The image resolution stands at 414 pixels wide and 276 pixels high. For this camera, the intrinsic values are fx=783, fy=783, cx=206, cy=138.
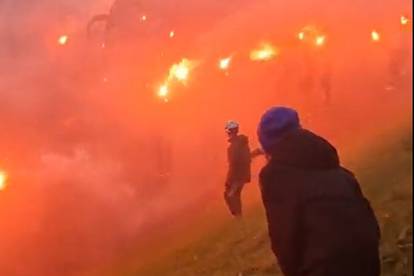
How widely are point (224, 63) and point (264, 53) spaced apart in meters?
0.95

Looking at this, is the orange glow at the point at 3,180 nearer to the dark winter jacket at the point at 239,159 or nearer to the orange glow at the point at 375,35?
the dark winter jacket at the point at 239,159

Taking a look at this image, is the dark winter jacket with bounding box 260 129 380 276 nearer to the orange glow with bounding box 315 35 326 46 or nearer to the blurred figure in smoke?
the blurred figure in smoke

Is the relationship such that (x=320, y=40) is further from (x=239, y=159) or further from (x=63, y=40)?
(x=63, y=40)

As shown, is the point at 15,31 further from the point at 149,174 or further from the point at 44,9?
the point at 149,174

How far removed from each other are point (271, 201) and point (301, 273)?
1.34 feet

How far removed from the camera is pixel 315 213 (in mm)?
3998

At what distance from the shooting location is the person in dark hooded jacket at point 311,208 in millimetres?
3963

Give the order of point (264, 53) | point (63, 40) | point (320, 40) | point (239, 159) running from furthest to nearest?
point (63, 40), point (264, 53), point (320, 40), point (239, 159)

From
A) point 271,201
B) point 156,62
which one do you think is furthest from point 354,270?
point 156,62

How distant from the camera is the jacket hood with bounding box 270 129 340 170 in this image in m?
4.08

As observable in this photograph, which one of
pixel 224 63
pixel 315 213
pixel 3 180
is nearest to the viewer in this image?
pixel 315 213

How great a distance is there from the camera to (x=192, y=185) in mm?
12969

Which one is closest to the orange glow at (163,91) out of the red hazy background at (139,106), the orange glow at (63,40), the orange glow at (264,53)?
the red hazy background at (139,106)

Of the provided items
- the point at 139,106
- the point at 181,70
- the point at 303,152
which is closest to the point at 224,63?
the point at 181,70
